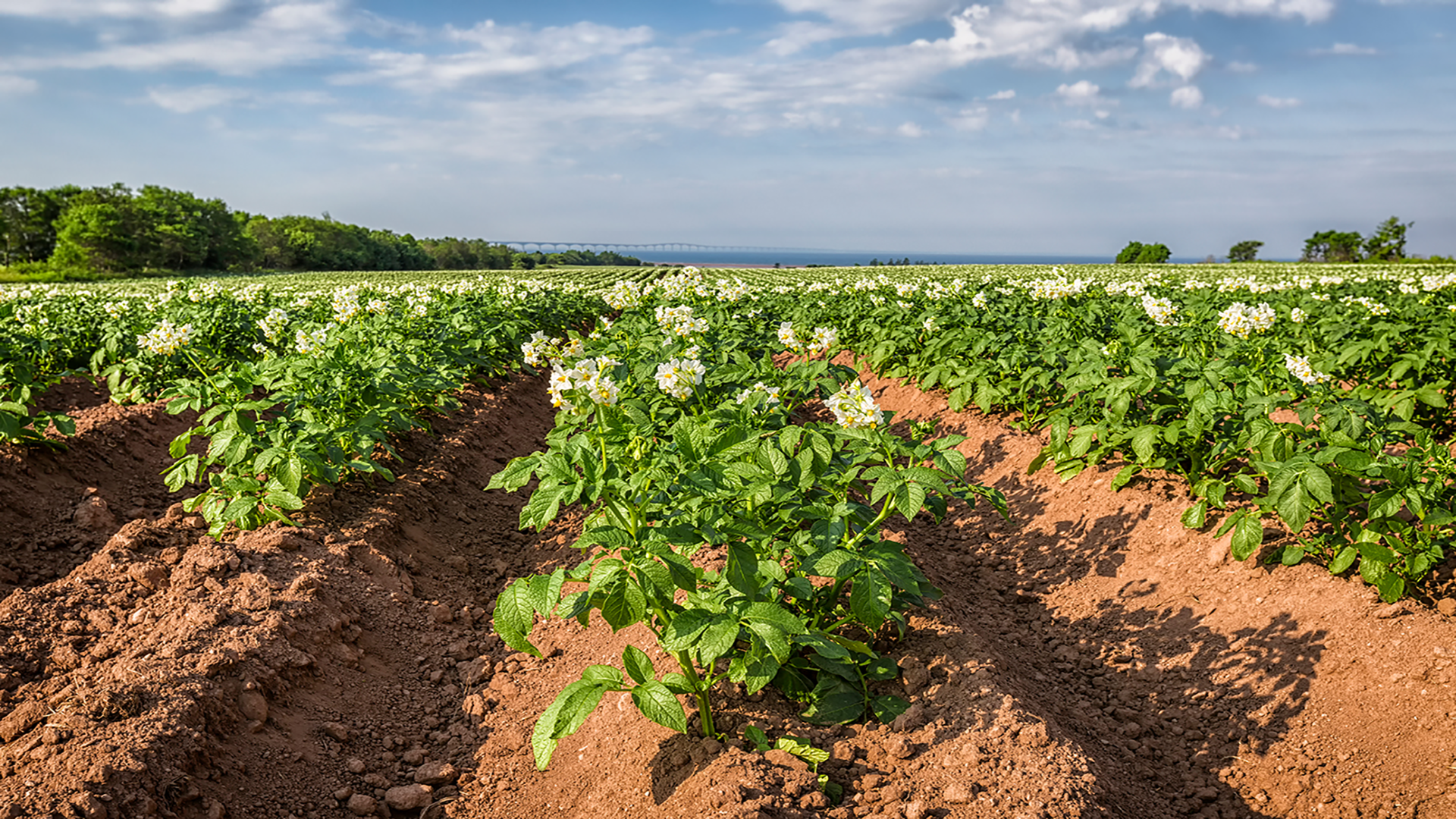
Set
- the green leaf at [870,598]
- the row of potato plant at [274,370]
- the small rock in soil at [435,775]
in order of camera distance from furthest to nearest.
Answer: the row of potato plant at [274,370]
the small rock in soil at [435,775]
the green leaf at [870,598]

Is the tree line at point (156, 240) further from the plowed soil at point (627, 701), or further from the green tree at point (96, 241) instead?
the plowed soil at point (627, 701)

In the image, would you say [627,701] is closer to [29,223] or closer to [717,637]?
[717,637]

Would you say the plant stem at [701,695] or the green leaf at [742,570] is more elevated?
the green leaf at [742,570]

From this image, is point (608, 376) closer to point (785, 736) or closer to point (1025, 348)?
point (785, 736)

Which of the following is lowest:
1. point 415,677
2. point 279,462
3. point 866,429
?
point 415,677

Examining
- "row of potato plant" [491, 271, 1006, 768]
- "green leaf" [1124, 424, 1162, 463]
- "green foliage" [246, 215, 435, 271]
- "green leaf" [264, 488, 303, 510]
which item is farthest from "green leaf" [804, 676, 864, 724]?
"green foliage" [246, 215, 435, 271]

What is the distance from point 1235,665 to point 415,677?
11.1ft

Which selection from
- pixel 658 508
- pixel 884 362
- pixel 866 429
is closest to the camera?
pixel 658 508

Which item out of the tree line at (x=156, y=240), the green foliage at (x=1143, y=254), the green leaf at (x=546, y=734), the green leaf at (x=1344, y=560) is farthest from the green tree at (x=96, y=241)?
the green foliage at (x=1143, y=254)

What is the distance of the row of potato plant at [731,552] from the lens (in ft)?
6.93

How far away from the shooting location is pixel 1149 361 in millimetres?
4496

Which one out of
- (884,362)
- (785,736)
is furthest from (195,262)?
(785,736)

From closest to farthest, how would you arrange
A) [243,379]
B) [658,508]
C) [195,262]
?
1. [658,508]
2. [243,379]
3. [195,262]

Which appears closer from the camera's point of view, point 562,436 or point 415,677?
point 415,677
